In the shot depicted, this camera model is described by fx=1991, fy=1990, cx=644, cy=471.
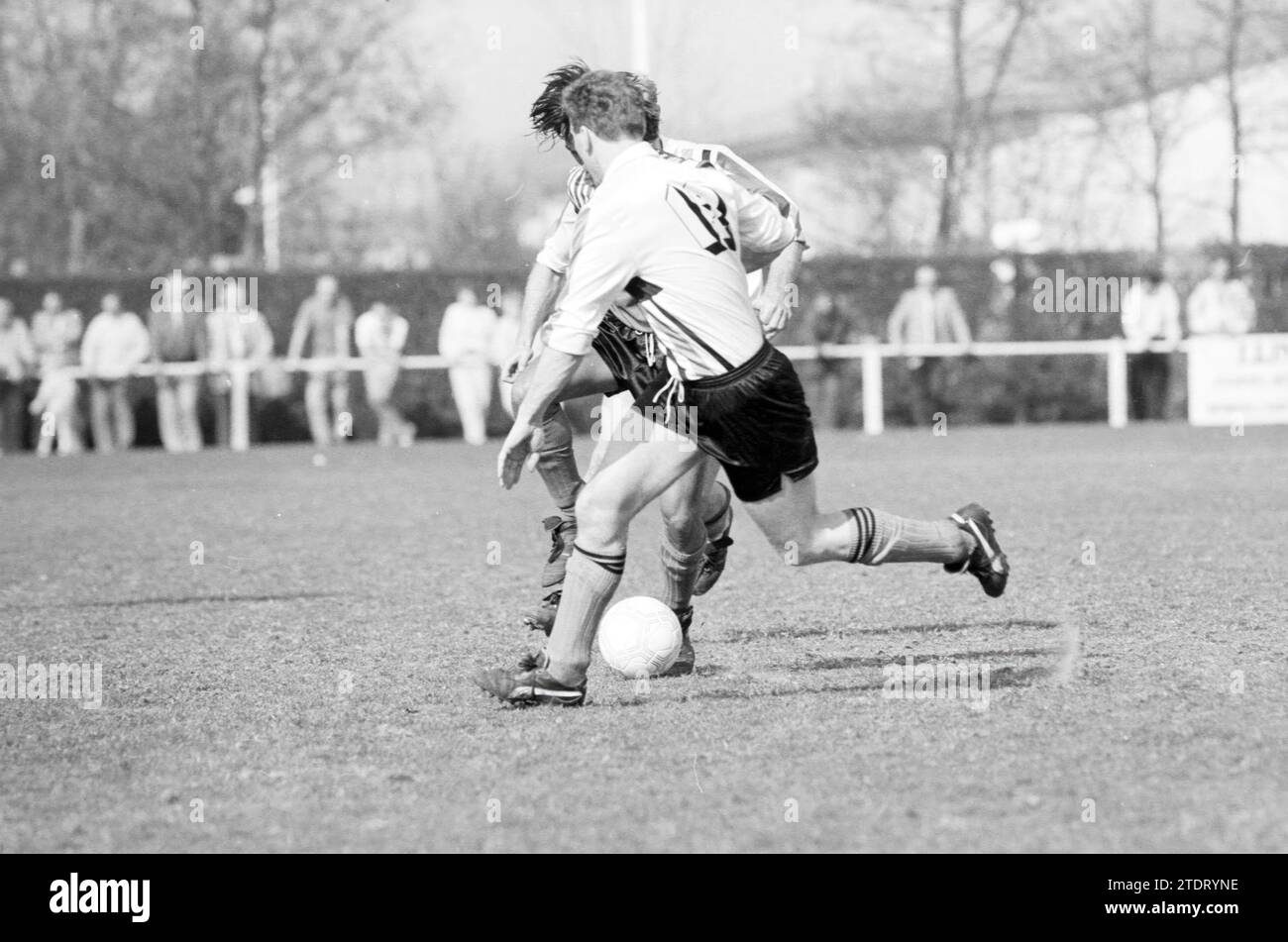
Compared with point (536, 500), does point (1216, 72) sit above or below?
above

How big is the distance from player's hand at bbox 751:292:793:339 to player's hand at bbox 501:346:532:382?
88cm

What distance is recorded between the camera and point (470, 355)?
24.6 meters

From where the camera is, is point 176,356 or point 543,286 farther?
point 176,356

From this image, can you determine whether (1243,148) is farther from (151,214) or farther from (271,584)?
(271,584)

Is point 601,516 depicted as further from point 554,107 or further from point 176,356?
point 176,356

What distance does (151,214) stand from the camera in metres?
30.7

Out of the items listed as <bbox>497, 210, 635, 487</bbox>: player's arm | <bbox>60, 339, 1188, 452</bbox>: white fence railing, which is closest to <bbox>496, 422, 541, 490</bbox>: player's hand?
<bbox>497, 210, 635, 487</bbox>: player's arm

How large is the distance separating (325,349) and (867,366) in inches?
270

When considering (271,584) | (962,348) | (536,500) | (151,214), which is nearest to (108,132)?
(151,214)

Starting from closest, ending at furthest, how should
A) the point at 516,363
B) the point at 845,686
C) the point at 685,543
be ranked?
1. the point at 845,686
2. the point at 685,543
3. the point at 516,363

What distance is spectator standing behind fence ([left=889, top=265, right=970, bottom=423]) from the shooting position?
25.2 metres

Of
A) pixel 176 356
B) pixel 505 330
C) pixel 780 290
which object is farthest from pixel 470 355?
pixel 780 290
